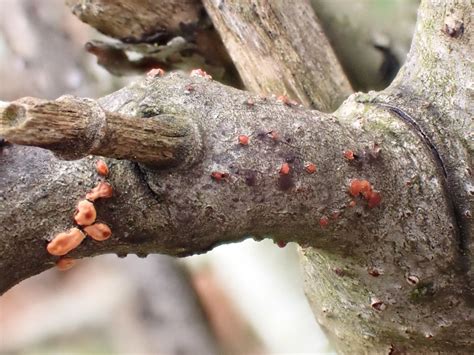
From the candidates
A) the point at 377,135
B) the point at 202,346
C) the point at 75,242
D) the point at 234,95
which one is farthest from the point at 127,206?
the point at 202,346

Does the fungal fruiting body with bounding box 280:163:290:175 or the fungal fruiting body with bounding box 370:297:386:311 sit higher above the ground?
the fungal fruiting body with bounding box 280:163:290:175

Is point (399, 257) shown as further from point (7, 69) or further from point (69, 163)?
point (7, 69)

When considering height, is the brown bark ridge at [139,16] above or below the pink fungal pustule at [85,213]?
below

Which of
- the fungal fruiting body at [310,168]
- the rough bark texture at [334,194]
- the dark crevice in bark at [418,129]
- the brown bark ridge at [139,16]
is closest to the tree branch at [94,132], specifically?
the rough bark texture at [334,194]

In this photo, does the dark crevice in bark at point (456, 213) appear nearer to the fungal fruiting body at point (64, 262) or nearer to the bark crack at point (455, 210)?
the bark crack at point (455, 210)

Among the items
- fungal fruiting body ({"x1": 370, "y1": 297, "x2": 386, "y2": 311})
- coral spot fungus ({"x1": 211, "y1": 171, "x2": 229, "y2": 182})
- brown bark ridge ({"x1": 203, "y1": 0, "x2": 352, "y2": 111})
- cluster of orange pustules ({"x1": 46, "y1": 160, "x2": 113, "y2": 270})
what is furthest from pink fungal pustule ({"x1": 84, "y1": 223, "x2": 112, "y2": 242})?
brown bark ridge ({"x1": 203, "y1": 0, "x2": 352, "y2": 111})

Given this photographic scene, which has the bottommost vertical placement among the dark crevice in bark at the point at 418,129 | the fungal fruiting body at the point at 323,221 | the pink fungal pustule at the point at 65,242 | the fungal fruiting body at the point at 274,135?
the pink fungal pustule at the point at 65,242

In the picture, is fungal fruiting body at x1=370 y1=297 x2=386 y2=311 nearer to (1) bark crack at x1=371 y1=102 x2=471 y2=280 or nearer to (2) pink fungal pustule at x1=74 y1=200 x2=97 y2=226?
(1) bark crack at x1=371 y1=102 x2=471 y2=280

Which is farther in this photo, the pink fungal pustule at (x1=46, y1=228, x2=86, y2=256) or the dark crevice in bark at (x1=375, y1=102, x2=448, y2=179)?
the dark crevice in bark at (x1=375, y1=102, x2=448, y2=179)

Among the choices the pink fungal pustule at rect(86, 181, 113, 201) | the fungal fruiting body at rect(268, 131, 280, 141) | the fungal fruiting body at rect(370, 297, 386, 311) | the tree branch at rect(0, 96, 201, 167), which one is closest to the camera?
the tree branch at rect(0, 96, 201, 167)
